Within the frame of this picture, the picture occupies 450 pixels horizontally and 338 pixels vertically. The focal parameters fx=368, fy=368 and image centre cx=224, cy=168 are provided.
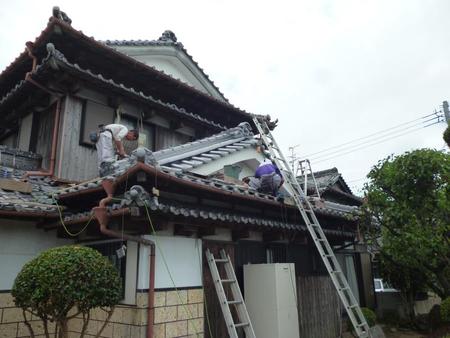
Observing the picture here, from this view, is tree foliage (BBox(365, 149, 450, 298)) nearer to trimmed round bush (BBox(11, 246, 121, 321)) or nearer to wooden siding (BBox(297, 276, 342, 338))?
wooden siding (BBox(297, 276, 342, 338))

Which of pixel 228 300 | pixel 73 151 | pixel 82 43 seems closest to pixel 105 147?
pixel 73 151

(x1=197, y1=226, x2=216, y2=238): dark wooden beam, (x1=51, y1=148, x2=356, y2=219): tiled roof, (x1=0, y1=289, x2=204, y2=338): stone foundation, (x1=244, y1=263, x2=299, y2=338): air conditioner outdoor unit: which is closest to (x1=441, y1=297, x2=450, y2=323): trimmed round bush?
(x1=244, y1=263, x2=299, y2=338): air conditioner outdoor unit

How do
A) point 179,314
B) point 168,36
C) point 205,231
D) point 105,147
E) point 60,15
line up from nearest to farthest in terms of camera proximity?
point 179,314, point 205,231, point 105,147, point 60,15, point 168,36

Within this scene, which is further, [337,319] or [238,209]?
[337,319]

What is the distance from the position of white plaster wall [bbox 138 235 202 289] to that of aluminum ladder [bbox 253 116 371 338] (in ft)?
9.94

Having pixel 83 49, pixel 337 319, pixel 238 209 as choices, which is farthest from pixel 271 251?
pixel 83 49

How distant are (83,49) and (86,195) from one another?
4.99 meters

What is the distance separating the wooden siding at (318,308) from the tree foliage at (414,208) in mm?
2047

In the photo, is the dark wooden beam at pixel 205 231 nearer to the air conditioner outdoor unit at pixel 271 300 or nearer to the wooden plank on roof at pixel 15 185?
the air conditioner outdoor unit at pixel 271 300

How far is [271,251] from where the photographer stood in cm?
980

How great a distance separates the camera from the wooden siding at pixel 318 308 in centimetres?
902

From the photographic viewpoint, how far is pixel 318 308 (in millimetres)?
9617

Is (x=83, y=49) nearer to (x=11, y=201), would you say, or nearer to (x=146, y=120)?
(x=146, y=120)

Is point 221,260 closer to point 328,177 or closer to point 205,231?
point 205,231
